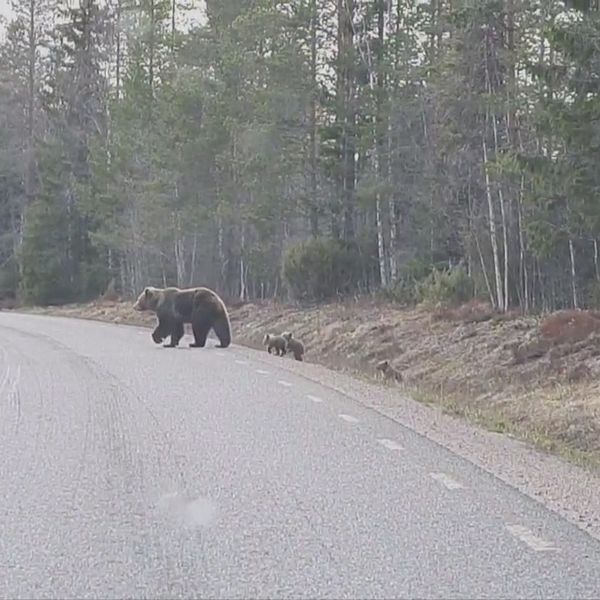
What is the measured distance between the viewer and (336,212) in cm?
3631

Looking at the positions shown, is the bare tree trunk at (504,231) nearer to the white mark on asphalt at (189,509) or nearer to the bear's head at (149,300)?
the bear's head at (149,300)

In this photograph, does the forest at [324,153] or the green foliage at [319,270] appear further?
the green foliage at [319,270]

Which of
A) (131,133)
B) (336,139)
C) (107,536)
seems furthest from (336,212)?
(107,536)

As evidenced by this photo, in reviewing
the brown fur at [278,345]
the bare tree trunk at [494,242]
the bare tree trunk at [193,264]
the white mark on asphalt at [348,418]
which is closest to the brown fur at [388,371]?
the brown fur at [278,345]

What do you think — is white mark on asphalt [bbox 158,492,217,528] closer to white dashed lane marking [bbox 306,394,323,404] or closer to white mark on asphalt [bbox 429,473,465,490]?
white mark on asphalt [bbox 429,473,465,490]

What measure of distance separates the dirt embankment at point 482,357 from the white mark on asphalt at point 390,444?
1585 mm

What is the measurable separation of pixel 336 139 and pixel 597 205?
1778 centimetres

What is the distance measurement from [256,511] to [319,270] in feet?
83.8

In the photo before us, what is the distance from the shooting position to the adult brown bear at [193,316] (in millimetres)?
24578

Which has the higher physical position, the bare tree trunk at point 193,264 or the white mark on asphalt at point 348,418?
the bare tree trunk at point 193,264

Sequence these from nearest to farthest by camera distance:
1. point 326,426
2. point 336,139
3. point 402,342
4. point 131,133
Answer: point 326,426 → point 402,342 → point 336,139 → point 131,133

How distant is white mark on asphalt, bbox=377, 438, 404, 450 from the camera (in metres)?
10.7

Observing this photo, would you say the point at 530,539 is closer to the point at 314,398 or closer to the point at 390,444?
Result: the point at 390,444

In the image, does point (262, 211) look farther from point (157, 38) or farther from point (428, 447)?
point (428, 447)
